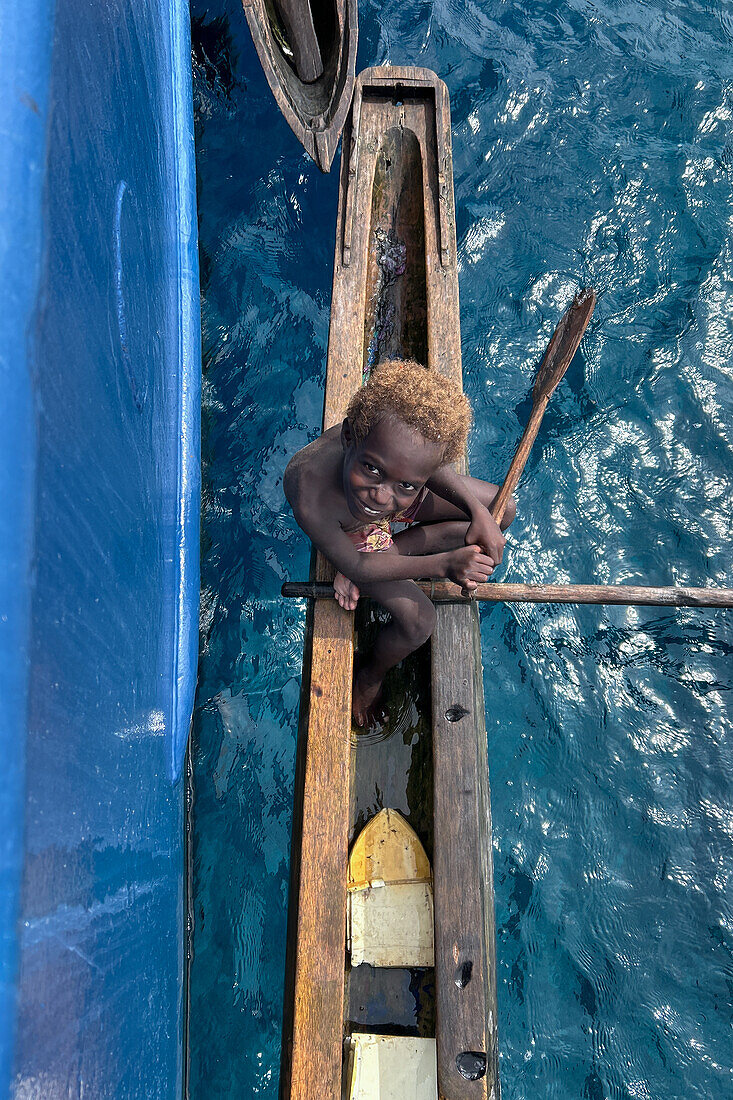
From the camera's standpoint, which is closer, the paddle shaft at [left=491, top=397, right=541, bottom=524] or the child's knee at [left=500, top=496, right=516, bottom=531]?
the paddle shaft at [left=491, top=397, right=541, bottom=524]

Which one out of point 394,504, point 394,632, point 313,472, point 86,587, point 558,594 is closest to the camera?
point 86,587

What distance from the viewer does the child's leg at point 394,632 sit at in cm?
240

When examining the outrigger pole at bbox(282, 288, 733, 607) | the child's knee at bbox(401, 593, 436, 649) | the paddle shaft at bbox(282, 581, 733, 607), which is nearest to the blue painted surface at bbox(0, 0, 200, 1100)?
the paddle shaft at bbox(282, 581, 733, 607)

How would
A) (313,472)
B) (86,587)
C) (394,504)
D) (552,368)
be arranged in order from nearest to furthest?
1. (86,587)
2. (394,504)
3. (313,472)
4. (552,368)

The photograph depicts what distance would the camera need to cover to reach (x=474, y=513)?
2500 millimetres

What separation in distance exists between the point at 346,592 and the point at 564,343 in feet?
3.59

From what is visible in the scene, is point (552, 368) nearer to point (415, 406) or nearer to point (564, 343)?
point (564, 343)

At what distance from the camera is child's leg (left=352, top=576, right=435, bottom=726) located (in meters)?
2.40

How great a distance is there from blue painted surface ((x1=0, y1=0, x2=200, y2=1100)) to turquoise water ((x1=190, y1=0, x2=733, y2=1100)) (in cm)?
53

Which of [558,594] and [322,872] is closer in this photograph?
[322,872]

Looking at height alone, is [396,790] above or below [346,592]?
below

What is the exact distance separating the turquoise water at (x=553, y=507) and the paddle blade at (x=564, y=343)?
1.20 meters

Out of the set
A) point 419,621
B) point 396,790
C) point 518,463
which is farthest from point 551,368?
point 396,790

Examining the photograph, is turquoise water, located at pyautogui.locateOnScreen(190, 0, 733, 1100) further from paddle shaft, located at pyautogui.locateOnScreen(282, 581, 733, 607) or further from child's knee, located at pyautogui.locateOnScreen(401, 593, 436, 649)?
child's knee, located at pyautogui.locateOnScreen(401, 593, 436, 649)
